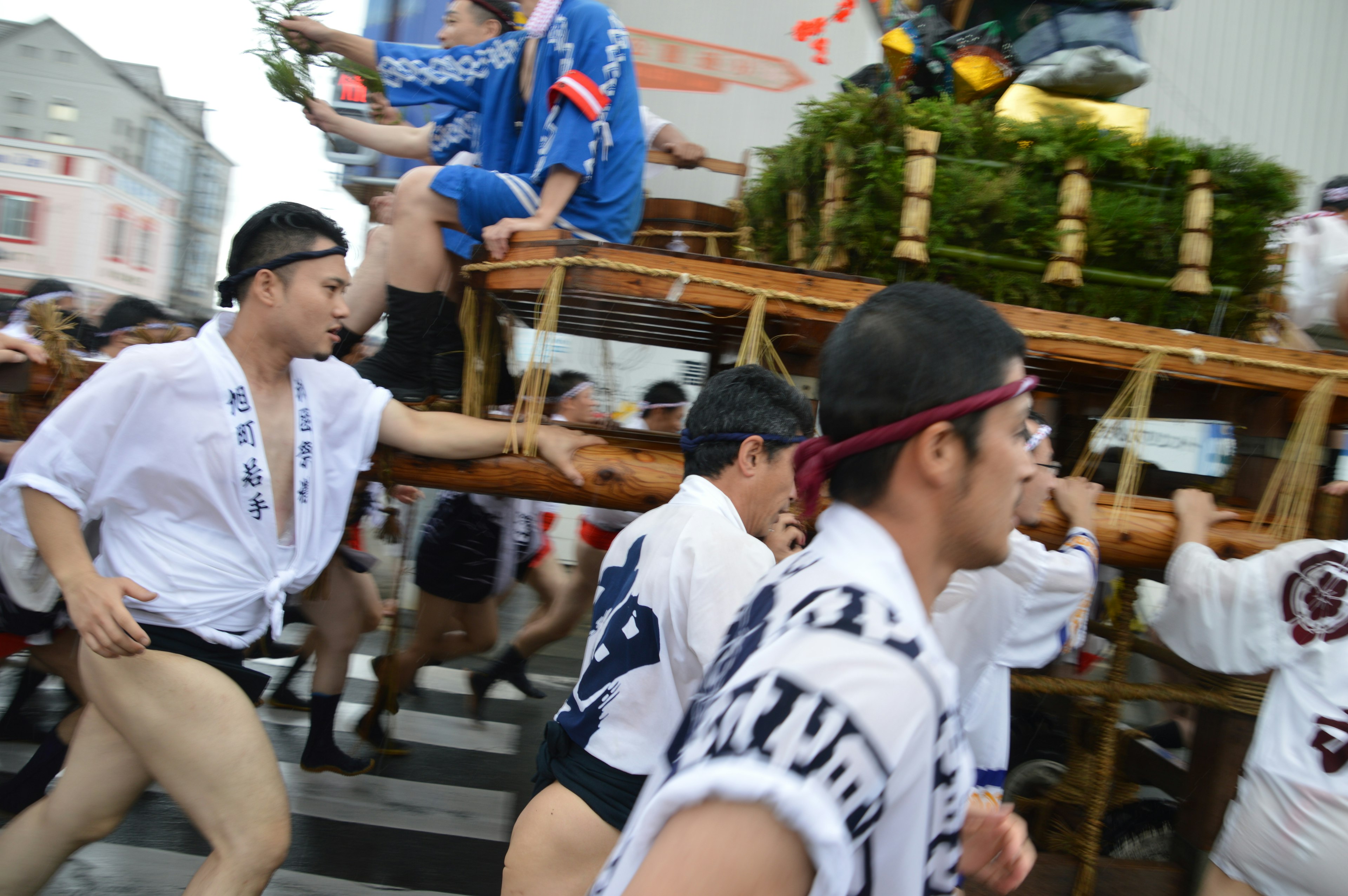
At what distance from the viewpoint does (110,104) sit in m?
Result: 7.89

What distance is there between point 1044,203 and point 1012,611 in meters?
1.29

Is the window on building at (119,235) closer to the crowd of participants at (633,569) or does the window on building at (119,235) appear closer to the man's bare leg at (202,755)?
the crowd of participants at (633,569)

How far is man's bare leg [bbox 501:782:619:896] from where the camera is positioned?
82.6 inches

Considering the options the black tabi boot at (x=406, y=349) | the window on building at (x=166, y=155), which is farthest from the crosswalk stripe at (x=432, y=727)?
the window on building at (x=166, y=155)

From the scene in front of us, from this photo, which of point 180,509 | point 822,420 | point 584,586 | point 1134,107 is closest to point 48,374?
point 180,509

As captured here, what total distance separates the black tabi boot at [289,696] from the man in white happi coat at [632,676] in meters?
3.85

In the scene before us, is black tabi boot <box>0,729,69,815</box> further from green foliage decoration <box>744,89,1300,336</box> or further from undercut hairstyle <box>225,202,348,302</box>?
green foliage decoration <box>744,89,1300,336</box>

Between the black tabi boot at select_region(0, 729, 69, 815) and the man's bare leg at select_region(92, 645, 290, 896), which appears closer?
the man's bare leg at select_region(92, 645, 290, 896)

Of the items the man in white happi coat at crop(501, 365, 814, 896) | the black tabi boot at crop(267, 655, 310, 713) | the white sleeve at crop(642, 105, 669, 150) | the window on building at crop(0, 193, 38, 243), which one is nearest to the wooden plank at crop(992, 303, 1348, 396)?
the man in white happi coat at crop(501, 365, 814, 896)

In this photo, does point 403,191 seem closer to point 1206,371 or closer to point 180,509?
point 180,509

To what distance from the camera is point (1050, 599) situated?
252 centimetres

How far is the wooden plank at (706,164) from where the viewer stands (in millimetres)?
4074

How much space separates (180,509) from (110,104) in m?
7.27

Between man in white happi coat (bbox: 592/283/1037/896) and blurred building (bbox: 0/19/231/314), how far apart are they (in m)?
7.11
